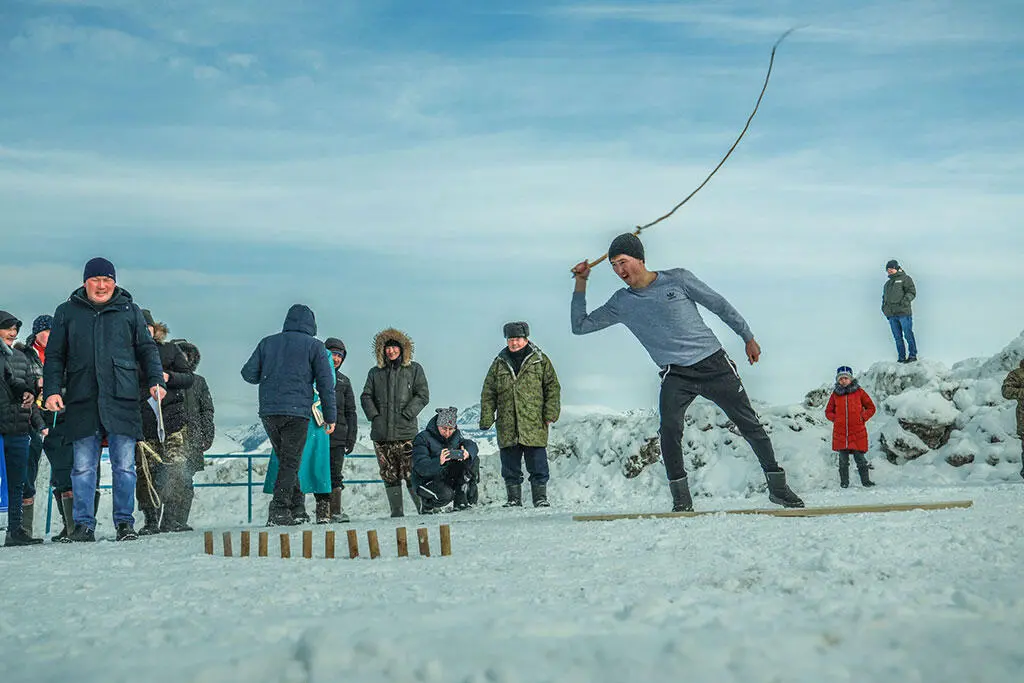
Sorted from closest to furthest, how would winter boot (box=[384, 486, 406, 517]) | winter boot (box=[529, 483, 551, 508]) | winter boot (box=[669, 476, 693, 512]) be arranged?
winter boot (box=[669, 476, 693, 512]), winter boot (box=[384, 486, 406, 517]), winter boot (box=[529, 483, 551, 508])

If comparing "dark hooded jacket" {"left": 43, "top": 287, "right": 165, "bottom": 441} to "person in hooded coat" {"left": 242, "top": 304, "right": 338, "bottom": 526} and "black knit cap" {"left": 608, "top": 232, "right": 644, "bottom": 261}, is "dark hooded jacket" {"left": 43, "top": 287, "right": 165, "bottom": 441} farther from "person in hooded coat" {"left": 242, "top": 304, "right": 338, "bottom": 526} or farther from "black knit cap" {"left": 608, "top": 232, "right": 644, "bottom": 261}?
"black knit cap" {"left": 608, "top": 232, "right": 644, "bottom": 261}

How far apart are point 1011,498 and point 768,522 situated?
3424 millimetres

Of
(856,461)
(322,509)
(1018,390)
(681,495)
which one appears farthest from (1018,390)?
(322,509)

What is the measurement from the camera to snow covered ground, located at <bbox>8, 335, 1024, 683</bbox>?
2.61 meters

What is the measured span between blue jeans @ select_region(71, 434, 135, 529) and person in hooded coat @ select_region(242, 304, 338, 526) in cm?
128

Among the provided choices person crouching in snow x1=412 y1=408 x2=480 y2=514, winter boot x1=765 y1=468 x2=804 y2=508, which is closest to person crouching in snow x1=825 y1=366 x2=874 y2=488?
person crouching in snow x1=412 y1=408 x2=480 y2=514

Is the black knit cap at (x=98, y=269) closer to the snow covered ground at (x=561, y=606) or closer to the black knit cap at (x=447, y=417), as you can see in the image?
the snow covered ground at (x=561, y=606)

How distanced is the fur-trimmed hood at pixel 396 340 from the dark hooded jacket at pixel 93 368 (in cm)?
318

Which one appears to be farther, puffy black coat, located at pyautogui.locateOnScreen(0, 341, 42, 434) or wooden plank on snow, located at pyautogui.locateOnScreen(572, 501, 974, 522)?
puffy black coat, located at pyautogui.locateOnScreen(0, 341, 42, 434)

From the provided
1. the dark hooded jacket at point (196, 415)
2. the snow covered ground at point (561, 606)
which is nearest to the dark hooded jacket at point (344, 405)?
the dark hooded jacket at point (196, 415)

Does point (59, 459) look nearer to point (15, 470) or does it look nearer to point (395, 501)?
point (15, 470)

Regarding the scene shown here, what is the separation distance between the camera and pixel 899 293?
61.3 ft

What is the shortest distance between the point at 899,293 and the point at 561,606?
17.0 metres

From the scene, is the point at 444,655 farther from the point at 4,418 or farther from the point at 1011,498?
the point at 1011,498
